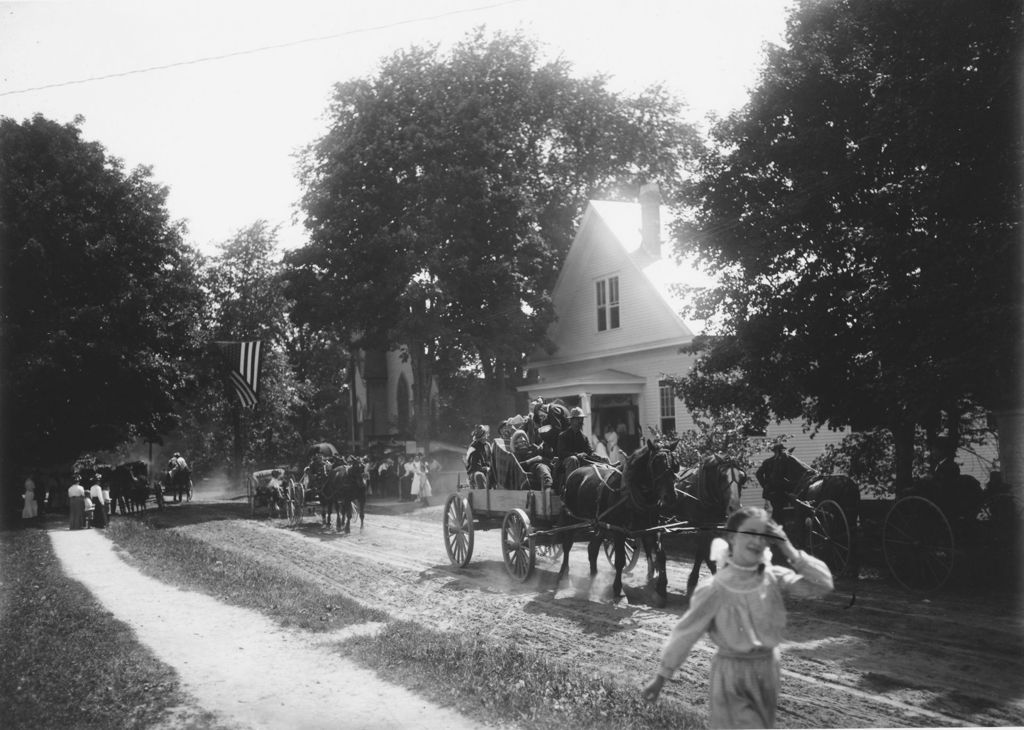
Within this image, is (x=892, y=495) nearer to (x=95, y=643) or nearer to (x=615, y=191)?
(x=95, y=643)

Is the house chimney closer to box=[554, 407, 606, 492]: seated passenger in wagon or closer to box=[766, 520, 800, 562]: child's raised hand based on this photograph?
box=[554, 407, 606, 492]: seated passenger in wagon

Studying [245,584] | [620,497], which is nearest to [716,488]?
[620,497]

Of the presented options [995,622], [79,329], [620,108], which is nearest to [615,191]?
[620,108]

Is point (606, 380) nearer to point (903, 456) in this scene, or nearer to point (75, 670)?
point (903, 456)

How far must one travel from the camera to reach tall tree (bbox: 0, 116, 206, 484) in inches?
938

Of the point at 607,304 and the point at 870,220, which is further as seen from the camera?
the point at 607,304

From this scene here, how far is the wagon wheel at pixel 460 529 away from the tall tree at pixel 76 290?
13.7 m

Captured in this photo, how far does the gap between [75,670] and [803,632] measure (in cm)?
710

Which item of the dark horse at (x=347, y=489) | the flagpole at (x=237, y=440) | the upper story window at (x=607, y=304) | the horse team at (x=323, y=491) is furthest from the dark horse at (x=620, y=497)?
the flagpole at (x=237, y=440)

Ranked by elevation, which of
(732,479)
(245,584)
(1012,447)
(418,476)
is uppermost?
(1012,447)

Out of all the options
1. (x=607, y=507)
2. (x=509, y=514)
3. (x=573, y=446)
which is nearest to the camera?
(x=607, y=507)

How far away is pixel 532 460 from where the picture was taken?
14516 mm

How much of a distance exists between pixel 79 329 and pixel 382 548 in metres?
12.1

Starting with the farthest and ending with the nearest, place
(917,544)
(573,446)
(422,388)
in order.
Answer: (422,388) → (573,446) → (917,544)
